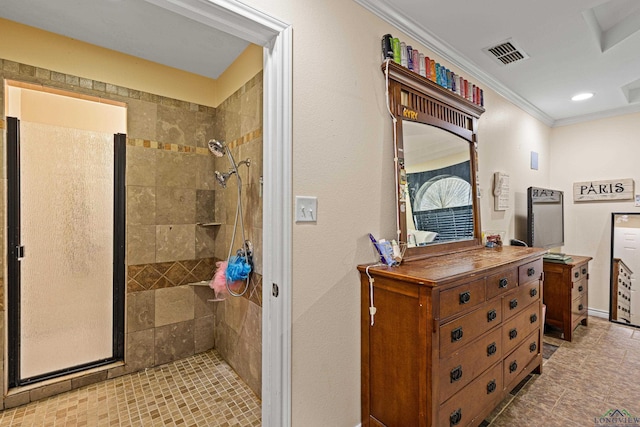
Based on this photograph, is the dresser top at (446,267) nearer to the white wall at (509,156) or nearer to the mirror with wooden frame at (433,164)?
the mirror with wooden frame at (433,164)

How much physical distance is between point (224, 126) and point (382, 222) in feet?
5.37

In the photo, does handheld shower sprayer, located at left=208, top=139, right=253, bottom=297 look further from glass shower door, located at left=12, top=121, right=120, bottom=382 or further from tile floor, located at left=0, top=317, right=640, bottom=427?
glass shower door, located at left=12, top=121, right=120, bottom=382

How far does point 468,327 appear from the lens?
1.53 m

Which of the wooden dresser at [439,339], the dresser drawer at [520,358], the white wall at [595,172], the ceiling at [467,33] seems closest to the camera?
the wooden dresser at [439,339]

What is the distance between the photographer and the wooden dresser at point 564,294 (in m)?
2.91

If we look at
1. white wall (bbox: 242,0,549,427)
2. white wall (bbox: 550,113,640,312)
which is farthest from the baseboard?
white wall (bbox: 242,0,549,427)

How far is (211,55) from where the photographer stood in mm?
2318

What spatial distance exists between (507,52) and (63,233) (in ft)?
11.8

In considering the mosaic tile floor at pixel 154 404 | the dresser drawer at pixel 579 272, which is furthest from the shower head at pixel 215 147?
the dresser drawer at pixel 579 272

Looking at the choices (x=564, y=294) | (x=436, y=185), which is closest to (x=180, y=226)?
(x=436, y=185)

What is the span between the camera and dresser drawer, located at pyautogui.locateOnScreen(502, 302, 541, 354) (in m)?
1.86

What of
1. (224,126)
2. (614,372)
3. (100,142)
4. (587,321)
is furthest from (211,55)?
(587,321)

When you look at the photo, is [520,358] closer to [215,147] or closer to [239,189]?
[239,189]

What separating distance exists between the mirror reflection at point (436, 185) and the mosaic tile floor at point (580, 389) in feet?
3.74
